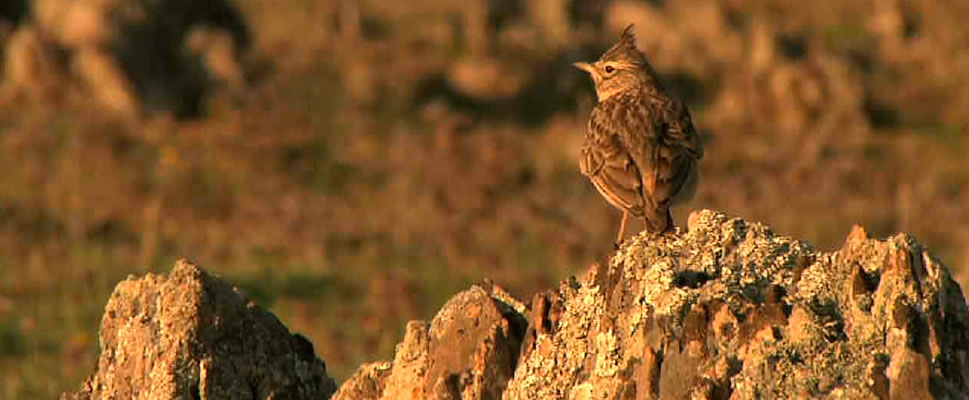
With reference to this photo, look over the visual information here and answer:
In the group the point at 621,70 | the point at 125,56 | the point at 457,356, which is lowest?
the point at 457,356

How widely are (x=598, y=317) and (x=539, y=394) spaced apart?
0.97ft

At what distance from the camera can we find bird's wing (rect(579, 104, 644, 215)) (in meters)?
7.56

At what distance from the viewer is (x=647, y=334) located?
5168 mm

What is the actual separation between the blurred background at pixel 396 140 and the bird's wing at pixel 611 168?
22.8ft

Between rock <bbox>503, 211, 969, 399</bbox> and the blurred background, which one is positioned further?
the blurred background

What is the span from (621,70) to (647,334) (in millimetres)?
3850

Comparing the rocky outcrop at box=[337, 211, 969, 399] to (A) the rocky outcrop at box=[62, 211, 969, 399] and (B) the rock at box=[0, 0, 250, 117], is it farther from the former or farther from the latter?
(B) the rock at box=[0, 0, 250, 117]

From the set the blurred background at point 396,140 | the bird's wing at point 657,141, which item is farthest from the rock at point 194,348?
the blurred background at point 396,140

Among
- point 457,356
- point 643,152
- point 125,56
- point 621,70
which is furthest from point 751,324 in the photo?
point 125,56

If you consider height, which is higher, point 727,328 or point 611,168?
point 611,168

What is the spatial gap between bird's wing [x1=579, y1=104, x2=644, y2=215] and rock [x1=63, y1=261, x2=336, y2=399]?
5.43 ft

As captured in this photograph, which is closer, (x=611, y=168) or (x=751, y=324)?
(x=751, y=324)

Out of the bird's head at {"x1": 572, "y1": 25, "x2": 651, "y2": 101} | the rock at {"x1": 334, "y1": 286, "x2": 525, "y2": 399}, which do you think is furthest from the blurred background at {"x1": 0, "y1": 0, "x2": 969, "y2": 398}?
the rock at {"x1": 334, "y1": 286, "x2": 525, "y2": 399}

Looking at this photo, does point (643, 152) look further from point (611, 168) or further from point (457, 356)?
point (457, 356)
